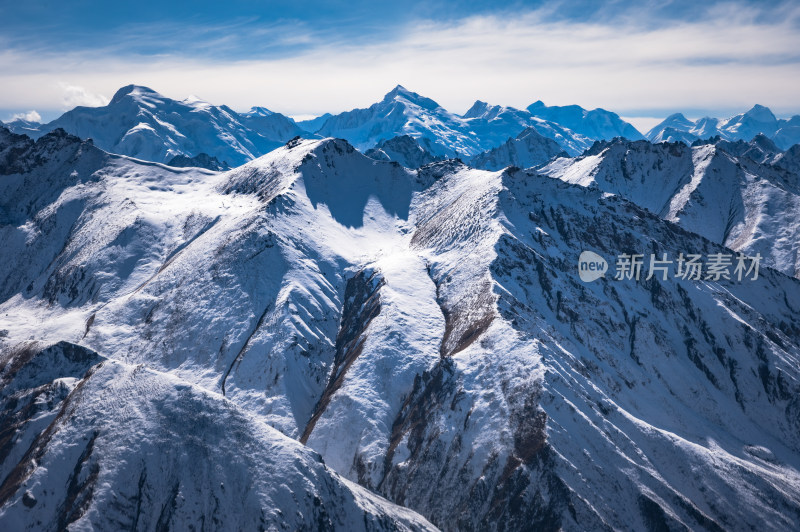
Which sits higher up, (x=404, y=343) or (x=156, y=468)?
(x=156, y=468)

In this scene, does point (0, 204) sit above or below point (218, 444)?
above

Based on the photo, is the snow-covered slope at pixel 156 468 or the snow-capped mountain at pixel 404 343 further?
the snow-capped mountain at pixel 404 343

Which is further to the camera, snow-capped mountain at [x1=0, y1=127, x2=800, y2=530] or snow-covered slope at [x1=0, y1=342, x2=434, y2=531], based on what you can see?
snow-capped mountain at [x1=0, y1=127, x2=800, y2=530]

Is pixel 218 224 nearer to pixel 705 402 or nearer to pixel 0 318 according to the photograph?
pixel 0 318

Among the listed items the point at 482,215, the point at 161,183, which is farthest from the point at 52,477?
the point at 161,183
